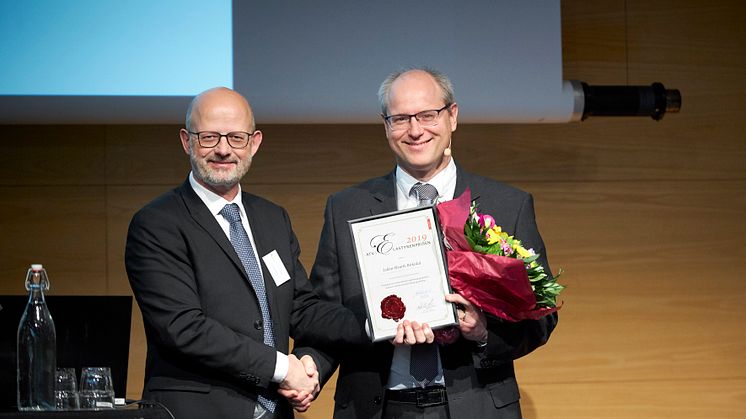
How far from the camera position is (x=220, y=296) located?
297 centimetres

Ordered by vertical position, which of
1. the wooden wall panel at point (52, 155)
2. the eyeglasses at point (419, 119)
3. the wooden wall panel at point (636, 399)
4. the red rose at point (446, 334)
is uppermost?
the wooden wall panel at point (52, 155)

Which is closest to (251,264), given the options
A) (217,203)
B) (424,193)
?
(217,203)

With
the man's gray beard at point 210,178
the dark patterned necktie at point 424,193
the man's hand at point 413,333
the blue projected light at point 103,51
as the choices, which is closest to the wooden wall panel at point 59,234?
the blue projected light at point 103,51

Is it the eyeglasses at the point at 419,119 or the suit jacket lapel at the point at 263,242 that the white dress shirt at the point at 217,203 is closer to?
the suit jacket lapel at the point at 263,242

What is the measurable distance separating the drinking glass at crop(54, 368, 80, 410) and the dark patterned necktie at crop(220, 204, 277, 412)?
0.62 m

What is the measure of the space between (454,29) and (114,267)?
1.85 m

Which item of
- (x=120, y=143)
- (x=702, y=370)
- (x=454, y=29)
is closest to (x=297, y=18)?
(x=454, y=29)

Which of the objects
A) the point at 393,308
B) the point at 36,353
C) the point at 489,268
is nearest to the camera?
the point at 36,353

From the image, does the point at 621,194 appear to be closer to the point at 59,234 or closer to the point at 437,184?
the point at 437,184

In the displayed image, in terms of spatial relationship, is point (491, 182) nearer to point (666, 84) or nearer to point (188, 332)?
point (188, 332)

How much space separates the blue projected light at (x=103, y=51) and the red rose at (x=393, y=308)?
175 cm

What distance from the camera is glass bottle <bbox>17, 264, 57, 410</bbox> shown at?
2.47m

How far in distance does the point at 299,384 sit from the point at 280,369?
3.1 inches

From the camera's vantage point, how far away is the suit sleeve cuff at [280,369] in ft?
9.61
